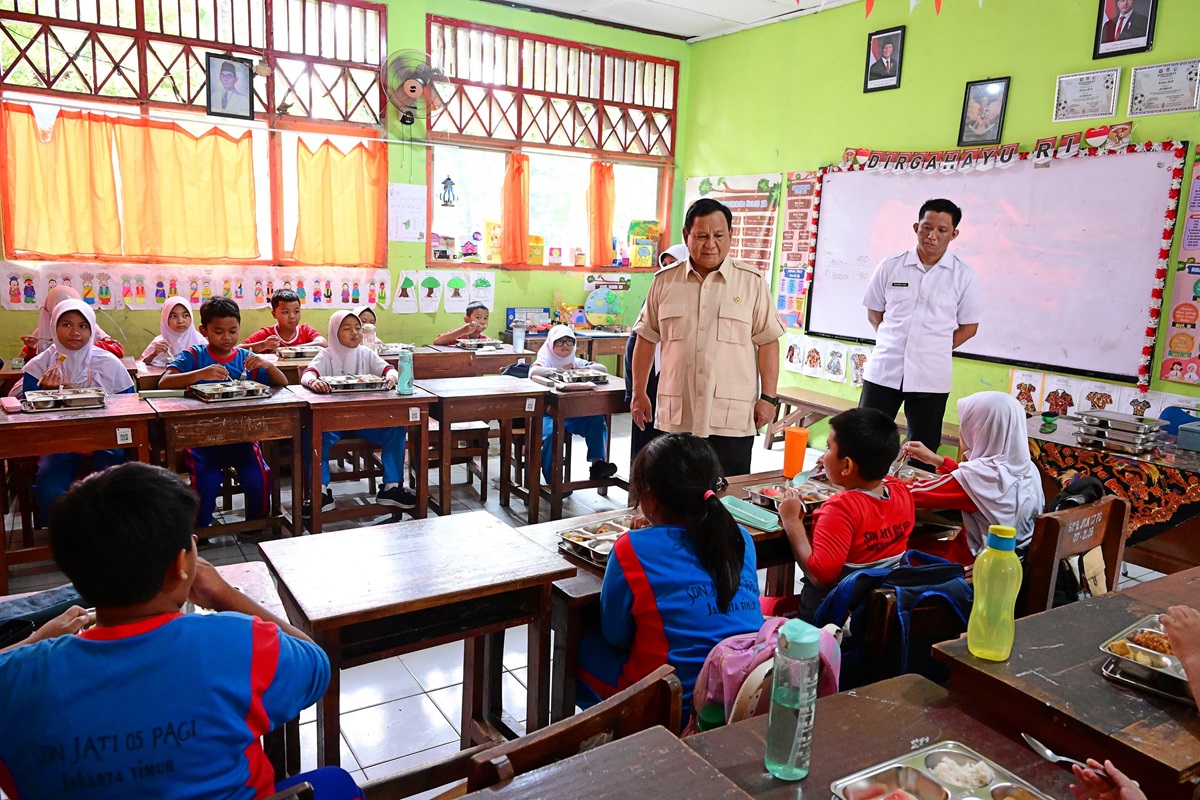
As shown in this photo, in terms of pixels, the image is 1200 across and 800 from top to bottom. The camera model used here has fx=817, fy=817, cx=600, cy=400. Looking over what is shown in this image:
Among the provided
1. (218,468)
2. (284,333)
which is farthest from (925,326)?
(284,333)

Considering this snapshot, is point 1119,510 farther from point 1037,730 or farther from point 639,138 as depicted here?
point 639,138

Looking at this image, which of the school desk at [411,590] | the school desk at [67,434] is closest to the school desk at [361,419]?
the school desk at [67,434]

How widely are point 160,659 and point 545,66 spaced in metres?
6.71

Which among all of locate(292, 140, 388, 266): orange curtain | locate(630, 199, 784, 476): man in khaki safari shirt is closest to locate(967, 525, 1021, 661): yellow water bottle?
locate(630, 199, 784, 476): man in khaki safari shirt

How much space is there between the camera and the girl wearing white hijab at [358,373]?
4328 mm

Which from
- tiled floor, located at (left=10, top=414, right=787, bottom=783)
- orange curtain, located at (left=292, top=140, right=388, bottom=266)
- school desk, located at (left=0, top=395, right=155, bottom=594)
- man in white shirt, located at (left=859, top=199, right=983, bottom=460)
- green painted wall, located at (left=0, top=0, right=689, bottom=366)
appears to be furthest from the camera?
orange curtain, located at (left=292, top=140, right=388, bottom=266)

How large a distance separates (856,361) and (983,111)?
1.89 m

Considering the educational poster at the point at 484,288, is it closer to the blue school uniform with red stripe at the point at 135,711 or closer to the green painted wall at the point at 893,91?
the green painted wall at the point at 893,91

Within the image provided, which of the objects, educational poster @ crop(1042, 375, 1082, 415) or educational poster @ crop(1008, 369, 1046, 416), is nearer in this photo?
educational poster @ crop(1042, 375, 1082, 415)

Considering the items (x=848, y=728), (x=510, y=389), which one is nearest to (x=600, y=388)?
(x=510, y=389)

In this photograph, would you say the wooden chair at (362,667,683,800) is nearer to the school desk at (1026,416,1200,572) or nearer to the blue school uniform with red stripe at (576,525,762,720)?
the blue school uniform with red stripe at (576,525,762,720)

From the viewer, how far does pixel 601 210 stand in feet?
24.6

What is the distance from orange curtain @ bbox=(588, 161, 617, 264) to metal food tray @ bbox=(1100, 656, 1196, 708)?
256 inches

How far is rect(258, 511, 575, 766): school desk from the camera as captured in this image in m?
1.73
